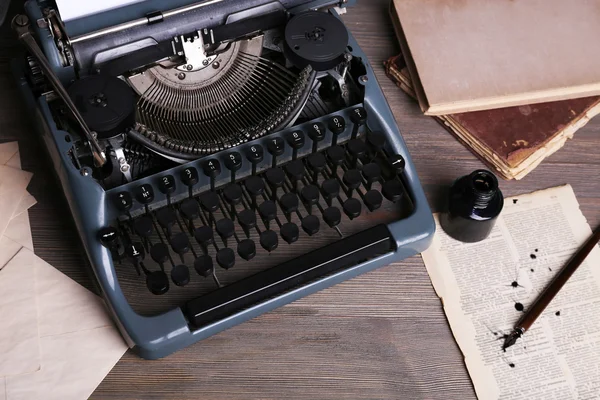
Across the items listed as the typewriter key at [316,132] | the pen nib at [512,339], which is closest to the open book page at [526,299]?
the pen nib at [512,339]

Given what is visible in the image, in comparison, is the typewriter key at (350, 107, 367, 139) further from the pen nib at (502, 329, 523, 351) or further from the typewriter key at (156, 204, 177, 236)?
the pen nib at (502, 329, 523, 351)

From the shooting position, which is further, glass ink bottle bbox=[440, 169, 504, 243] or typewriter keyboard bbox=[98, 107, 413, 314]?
glass ink bottle bbox=[440, 169, 504, 243]

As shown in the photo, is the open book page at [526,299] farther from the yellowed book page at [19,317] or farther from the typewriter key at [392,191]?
the yellowed book page at [19,317]

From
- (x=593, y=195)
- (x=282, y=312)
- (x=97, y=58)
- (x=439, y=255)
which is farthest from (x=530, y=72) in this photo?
(x=97, y=58)

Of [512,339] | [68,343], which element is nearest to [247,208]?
[68,343]

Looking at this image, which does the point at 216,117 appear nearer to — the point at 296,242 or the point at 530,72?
the point at 296,242

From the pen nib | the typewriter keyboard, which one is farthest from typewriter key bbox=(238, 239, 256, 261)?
the pen nib

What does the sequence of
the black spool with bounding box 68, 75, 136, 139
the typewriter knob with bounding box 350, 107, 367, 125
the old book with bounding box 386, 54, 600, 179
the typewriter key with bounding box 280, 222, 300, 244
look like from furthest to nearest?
the old book with bounding box 386, 54, 600, 179
the typewriter knob with bounding box 350, 107, 367, 125
the typewriter key with bounding box 280, 222, 300, 244
the black spool with bounding box 68, 75, 136, 139

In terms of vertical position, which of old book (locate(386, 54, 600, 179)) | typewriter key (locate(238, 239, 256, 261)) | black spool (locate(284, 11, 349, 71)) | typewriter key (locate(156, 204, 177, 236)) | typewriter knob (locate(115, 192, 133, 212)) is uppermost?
black spool (locate(284, 11, 349, 71))

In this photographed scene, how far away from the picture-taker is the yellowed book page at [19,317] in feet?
5.87

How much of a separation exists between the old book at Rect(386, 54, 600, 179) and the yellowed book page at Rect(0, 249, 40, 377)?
3.73 ft

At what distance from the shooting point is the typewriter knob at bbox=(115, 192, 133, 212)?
1754mm

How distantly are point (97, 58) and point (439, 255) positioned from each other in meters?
0.94

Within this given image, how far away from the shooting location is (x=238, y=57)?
1970 millimetres
